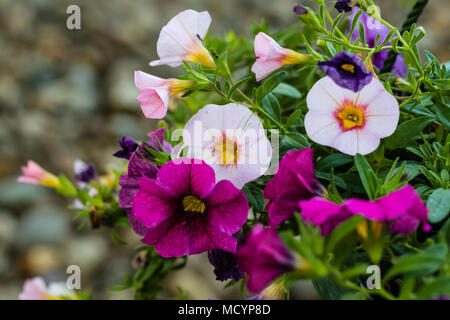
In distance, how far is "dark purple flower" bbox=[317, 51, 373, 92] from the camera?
32 cm

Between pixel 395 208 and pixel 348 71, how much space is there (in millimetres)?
105

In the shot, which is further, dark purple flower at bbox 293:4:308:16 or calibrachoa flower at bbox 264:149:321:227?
dark purple flower at bbox 293:4:308:16

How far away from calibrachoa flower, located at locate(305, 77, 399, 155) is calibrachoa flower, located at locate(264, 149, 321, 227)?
0.04 metres

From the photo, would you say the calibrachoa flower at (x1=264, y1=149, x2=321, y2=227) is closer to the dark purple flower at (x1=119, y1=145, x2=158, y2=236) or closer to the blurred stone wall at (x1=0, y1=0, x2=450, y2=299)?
the dark purple flower at (x1=119, y1=145, x2=158, y2=236)

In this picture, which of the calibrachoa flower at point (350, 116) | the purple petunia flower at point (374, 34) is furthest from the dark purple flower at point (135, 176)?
the purple petunia flower at point (374, 34)

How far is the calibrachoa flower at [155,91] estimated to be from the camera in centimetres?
39

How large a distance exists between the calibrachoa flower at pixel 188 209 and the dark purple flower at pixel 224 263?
5 centimetres

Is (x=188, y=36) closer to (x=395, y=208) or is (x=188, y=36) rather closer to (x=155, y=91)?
(x=155, y=91)

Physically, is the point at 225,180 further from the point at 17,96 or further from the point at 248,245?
the point at 17,96

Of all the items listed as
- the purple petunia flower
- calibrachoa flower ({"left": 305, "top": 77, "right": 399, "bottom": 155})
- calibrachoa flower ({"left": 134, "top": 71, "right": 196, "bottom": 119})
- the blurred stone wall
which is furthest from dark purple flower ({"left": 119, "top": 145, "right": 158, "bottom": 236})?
the blurred stone wall

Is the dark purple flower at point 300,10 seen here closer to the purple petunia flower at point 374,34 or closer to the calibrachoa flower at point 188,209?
the purple petunia flower at point 374,34

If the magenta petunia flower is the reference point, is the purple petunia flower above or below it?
above

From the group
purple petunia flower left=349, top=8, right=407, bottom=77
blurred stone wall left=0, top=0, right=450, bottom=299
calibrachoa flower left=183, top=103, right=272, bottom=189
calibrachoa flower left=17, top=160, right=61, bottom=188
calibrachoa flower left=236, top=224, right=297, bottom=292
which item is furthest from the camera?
blurred stone wall left=0, top=0, right=450, bottom=299

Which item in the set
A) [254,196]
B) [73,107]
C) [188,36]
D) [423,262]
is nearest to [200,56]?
[188,36]
